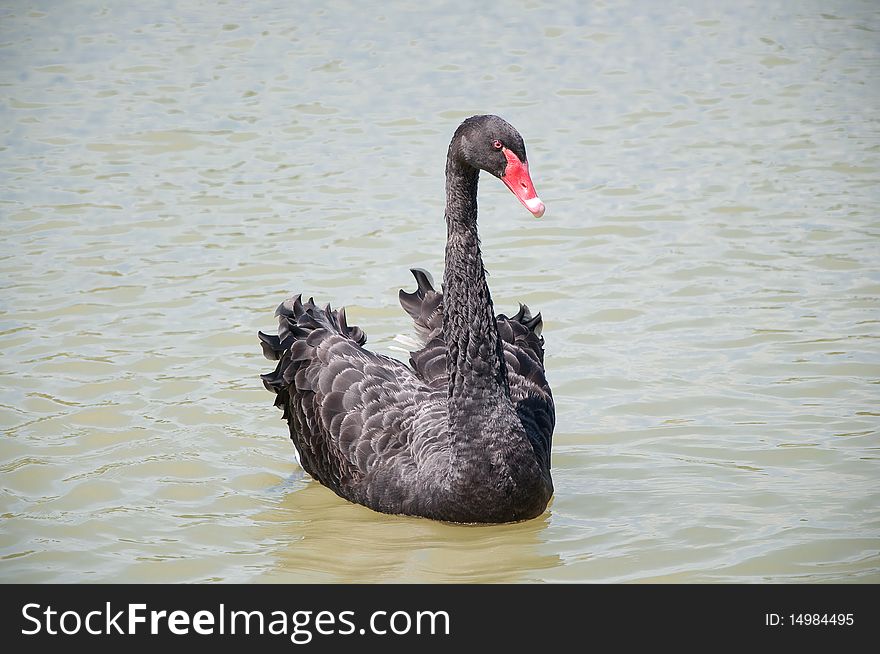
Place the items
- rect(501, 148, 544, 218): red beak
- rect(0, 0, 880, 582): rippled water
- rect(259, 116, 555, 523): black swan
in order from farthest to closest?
rect(0, 0, 880, 582): rippled water
rect(259, 116, 555, 523): black swan
rect(501, 148, 544, 218): red beak

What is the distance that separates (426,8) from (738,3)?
14.6ft

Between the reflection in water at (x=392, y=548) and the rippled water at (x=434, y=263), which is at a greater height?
the rippled water at (x=434, y=263)

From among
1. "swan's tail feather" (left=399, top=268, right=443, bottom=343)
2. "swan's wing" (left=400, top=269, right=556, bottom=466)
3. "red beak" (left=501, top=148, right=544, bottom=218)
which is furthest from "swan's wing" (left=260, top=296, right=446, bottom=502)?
"red beak" (left=501, top=148, right=544, bottom=218)

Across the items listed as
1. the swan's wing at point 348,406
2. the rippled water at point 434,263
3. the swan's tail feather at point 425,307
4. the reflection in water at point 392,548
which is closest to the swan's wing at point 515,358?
the swan's tail feather at point 425,307

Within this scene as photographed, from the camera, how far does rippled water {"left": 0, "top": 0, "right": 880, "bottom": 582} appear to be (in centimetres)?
650

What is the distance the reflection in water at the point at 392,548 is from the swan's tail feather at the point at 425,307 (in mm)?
1361

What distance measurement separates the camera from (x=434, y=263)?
Answer: 10289 millimetres

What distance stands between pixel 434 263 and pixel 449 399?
394cm

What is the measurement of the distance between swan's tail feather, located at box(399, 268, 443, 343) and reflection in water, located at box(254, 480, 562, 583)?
136 centimetres

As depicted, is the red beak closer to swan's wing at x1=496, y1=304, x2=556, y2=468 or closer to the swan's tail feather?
swan's wing at x1=496, y1=304, x2=556, y2=468

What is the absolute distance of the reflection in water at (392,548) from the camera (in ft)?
19.9

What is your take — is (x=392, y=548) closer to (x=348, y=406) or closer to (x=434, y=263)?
(x=348, y=406)

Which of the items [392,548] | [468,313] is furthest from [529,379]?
[392,548]

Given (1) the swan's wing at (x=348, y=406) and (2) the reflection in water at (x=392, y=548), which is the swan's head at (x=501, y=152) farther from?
(2) the reflection in water at (x=392, y=548)
